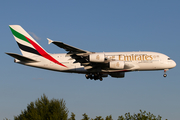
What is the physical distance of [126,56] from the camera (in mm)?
43812

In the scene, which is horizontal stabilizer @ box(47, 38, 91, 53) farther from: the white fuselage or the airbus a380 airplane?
the white fuselage

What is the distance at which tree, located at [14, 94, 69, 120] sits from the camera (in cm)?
5050

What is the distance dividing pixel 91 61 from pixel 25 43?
14131 millimetres

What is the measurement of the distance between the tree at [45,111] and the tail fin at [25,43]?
10864mm

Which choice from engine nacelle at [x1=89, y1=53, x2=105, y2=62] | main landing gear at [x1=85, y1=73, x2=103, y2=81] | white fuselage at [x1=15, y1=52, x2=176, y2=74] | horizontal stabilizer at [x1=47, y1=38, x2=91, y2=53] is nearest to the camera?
horizontal stabilizer at [x1=47, y1=38, x2=91, y2=53]

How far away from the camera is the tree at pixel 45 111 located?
5050 cm

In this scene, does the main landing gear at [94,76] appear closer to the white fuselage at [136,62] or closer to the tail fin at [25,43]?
the white fuselage at [136,62]

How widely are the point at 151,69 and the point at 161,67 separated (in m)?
1.56

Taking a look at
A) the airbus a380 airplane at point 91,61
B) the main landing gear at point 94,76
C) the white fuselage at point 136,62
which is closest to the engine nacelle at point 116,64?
the airbus a380 airplane at point 91,61

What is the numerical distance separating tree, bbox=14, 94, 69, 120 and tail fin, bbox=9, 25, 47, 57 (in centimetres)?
1086

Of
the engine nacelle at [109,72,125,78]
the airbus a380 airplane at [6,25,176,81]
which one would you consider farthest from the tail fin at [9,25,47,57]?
the engine nacelle at [109,72,125,78]

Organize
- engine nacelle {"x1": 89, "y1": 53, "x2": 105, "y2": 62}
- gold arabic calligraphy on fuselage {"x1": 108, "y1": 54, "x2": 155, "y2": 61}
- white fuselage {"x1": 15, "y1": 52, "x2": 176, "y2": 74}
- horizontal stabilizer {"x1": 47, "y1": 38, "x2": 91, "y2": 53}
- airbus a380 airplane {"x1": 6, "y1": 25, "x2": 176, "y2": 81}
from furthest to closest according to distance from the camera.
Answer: gold arabic calligraphy on fuselage {"x1": 108, "y1": 54, "x2": 155, "y2": 61} → white fuselage {"x1": 15, "y1": 52, "x2": 176, "y2": 74} → airbus a380 airplane {"x1": 6, "y1": 25, "x2": 176, "y2": 81} → engine nacelle {"x1": 89, "y1": 53, "x2": 105, "y2": 62} → horizontal stabilizer {"x1": 47, "y1": 38, "x2": 91, "y2": 53}

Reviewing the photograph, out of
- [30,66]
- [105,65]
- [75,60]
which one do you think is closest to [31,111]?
[30,66]

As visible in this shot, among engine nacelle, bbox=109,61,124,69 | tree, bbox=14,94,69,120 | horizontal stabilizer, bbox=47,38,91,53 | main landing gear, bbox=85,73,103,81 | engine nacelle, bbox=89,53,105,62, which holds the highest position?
horizontal stabilizer, bbox=47,38,91,53
